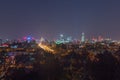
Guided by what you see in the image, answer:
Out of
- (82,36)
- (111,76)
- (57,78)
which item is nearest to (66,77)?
(57,78)

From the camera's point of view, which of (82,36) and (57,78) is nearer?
(57,78)

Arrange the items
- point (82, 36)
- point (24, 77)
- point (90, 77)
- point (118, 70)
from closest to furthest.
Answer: point (24, 77) → point (90, 77) → point (118, 70) → point (82, 36)

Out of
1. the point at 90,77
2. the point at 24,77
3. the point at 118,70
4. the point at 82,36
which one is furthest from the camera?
the point at 82,36

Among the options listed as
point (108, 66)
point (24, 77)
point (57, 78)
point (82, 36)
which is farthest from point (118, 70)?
point (82, 36)

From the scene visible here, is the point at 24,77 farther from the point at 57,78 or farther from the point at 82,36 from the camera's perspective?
the point at 82,36

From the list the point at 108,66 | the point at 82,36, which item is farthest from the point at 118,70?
the point at 82,36

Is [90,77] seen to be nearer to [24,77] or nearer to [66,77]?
[66,77]

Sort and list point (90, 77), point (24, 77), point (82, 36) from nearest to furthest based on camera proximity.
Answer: point (24, 77), point (90, 77), point (82, 36)

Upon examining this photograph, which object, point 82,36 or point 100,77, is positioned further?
point 82,36
